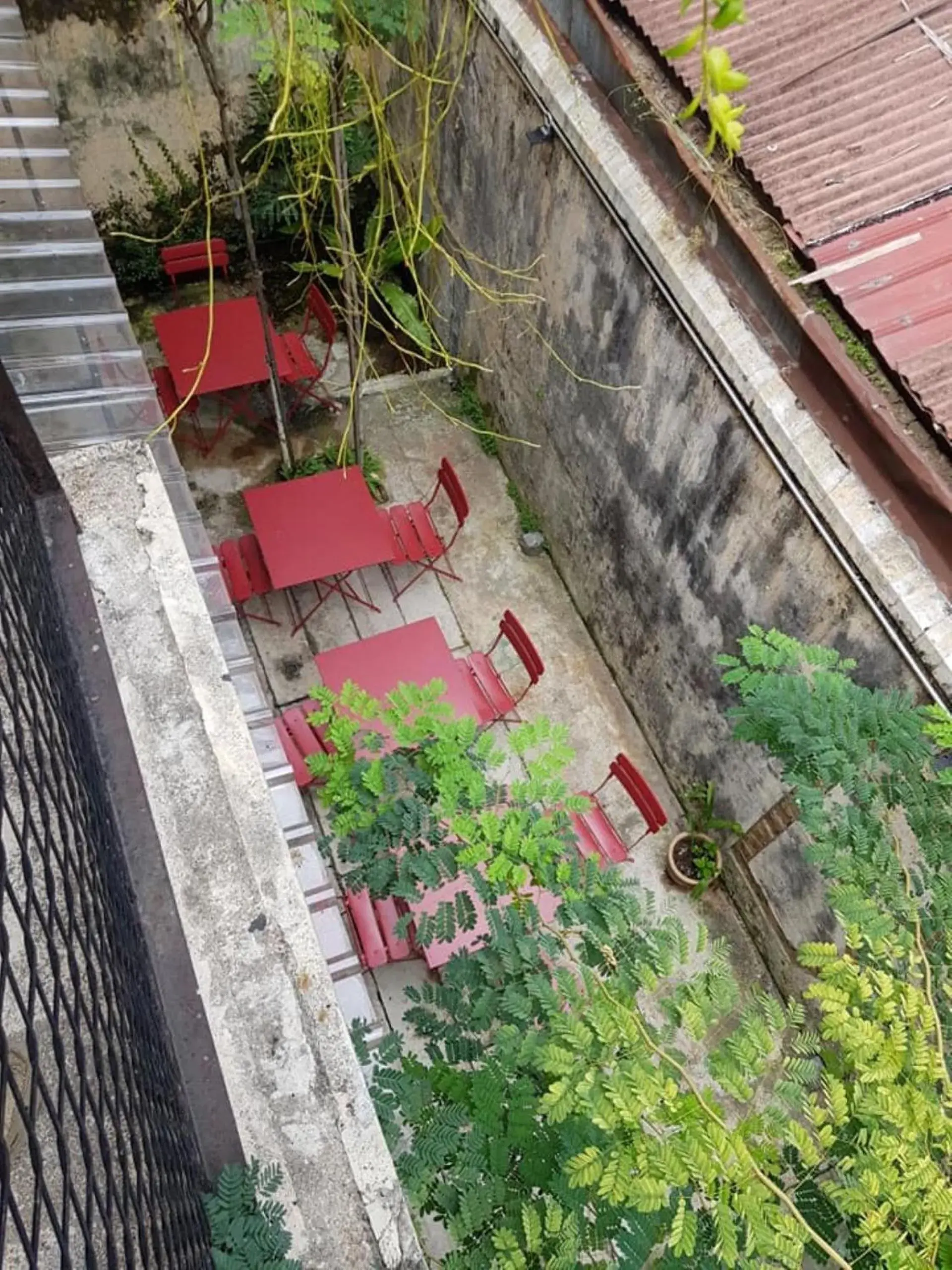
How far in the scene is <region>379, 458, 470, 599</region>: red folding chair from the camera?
25.8 ft

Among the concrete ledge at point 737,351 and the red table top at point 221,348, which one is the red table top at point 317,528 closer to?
the red table top at point 221,348

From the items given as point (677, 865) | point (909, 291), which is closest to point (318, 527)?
point (677, 865)

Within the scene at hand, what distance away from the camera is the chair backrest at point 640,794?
648 cm

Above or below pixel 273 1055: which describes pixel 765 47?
above

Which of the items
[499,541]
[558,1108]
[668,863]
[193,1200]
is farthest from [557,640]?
[193,1200]

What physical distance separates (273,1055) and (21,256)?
4099 millimetres

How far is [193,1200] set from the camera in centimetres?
262

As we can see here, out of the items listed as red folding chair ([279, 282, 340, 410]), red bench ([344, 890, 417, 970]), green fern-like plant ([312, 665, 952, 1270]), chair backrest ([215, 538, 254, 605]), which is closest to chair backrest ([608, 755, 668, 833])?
green fern-like plant ([312, 665, 952, 1270])

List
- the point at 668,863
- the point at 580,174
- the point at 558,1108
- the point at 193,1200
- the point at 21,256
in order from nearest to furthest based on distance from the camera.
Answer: the point at 193,1200 → the point at 558,1108 → the point at 21,256 → the point at 580,174 → the point at 668,863

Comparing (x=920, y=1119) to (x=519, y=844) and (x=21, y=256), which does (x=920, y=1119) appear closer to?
(x=519, y=844)

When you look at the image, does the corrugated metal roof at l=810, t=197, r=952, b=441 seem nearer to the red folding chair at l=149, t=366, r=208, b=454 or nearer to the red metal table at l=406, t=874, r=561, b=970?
the red metal table at l=406, t=874, r=561, b=970

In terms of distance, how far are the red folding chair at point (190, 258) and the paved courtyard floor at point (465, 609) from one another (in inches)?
72.1

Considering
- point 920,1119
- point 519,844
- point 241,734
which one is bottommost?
point 920,1119

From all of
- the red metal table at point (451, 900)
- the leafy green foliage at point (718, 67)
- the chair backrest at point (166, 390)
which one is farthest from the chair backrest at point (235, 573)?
Answer: the leafy green foliage at point (718, 67)
